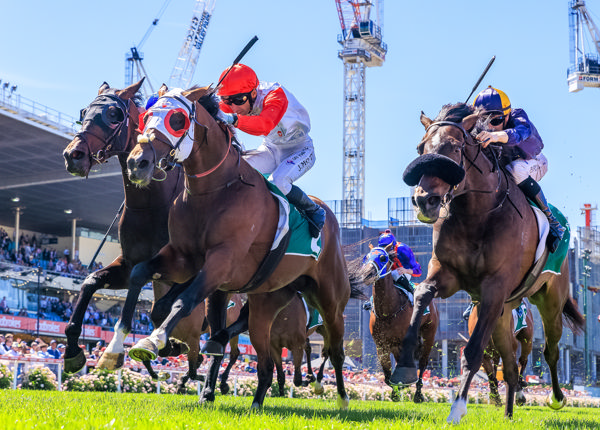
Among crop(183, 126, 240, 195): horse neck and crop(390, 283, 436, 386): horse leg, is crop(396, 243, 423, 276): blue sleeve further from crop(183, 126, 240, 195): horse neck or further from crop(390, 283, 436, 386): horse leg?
crop(183, 126, 240, 195): horse neck

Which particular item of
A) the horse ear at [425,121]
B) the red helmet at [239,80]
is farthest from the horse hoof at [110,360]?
the horse ear at [425,121]

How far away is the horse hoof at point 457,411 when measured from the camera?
5500mm

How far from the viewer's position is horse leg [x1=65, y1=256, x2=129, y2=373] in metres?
6.36

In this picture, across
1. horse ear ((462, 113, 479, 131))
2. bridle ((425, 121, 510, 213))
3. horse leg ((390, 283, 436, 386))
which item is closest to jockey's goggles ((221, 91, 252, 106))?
bridle ((425, 121, 510, 213))

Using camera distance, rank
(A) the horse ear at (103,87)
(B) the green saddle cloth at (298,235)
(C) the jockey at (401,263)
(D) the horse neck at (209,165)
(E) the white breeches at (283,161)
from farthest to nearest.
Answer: (C) the jockey at (401,263) → (A) the horse ear at (103,87) → (E) the white breeches at (283,161) → (B) the green saddle cloth at (298,235) → (D) the horse neck at (209,165)

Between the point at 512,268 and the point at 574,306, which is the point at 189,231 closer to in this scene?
the point at 512,268

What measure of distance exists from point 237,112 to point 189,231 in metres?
1.48

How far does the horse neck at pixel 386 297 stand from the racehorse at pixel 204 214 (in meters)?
4.64

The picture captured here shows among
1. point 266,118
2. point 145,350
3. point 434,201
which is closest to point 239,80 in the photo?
point 266,118

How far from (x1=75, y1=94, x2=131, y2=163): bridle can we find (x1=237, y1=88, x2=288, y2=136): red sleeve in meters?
1.11

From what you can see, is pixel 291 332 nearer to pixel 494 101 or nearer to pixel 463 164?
pixel 494 101

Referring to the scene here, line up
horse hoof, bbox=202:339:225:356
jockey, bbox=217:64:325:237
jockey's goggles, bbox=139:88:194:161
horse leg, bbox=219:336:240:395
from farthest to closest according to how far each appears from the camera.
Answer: horse leg, bbox=219:336:240:395, jockey, bbox=217:64:325:237, horse hoof, bbox=202:339:225:356, jockey's goggles, bbox=139:88:194:161

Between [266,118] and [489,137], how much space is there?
2007 millimetres

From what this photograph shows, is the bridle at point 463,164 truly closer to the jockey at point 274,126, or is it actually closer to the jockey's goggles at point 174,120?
the jockey at point 274,126
